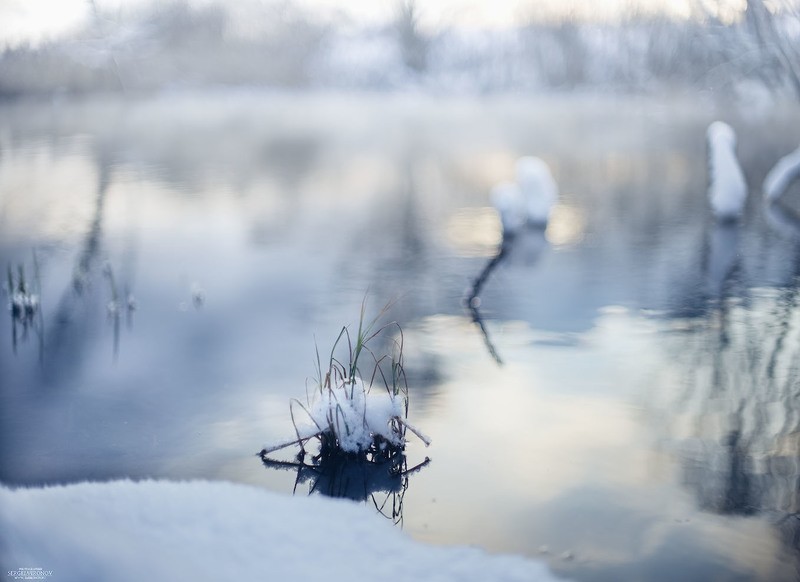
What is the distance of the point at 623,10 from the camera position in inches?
725

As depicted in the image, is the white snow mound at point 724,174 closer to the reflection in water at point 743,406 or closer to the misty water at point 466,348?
the misty water at point 466,348

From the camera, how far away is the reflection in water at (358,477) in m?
4.71

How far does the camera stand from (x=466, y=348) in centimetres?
749

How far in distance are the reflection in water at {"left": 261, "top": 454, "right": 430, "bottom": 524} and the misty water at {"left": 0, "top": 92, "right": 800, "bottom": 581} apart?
5 centimetres

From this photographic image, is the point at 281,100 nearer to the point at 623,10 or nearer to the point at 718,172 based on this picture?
the point at 623,10

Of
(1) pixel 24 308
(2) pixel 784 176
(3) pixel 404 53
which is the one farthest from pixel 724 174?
(3) pixel 404 53

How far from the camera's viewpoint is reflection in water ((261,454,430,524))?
4707mm

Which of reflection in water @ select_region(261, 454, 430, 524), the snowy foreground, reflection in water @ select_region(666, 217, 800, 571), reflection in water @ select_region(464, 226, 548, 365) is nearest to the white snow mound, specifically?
reflection in water @ select_region(464, 226, 548, 365)

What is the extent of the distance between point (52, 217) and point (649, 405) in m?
11.5

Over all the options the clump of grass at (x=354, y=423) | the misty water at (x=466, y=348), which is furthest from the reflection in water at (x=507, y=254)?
the clump of grass at (x=354, y=423)

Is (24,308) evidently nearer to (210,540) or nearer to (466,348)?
(466,348)

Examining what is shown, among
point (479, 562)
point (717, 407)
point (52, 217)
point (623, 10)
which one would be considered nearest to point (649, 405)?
point (717, 407)

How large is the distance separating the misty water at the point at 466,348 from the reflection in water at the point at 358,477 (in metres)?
0.05

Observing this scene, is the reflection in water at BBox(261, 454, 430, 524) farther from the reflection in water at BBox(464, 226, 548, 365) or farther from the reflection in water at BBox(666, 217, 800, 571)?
the reflection in water at BBox(464, 226, 548, 365)
